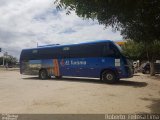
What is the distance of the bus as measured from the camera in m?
19.6

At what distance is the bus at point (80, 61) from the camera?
19.6 meters

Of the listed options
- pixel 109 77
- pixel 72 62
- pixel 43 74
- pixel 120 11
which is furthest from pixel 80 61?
pixel 120 11

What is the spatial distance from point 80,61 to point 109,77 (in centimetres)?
319

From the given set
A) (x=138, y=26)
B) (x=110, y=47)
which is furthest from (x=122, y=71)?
(x=138, y=26)

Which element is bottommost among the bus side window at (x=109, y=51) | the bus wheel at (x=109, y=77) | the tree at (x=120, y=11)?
the bus wheel at (x=109, y=77)

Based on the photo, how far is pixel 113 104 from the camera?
10820 mm

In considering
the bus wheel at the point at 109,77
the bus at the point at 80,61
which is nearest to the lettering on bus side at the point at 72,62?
the bus at the point at 80,61

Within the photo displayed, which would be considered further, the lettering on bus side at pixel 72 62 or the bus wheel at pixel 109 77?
the lettering on bus side at pixel 72 62

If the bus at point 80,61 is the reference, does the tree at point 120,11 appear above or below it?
above

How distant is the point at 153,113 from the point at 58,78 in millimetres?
16579

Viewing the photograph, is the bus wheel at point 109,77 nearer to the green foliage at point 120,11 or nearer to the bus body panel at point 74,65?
the bus body panel at point 74,65

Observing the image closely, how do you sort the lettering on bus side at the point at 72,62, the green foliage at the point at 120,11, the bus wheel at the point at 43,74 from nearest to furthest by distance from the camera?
the green foliage at the point at 120,11 → the lettering on bus side at the point at 72,62 → the bus wheel at the point at 43,74

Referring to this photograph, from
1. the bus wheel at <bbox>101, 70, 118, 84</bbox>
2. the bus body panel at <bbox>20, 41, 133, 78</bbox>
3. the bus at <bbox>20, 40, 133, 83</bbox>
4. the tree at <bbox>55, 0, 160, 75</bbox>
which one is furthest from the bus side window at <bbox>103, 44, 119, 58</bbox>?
the tree at <bbox>55, 0, 160, 75</bbox>

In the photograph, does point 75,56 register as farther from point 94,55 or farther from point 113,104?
point 113,104
